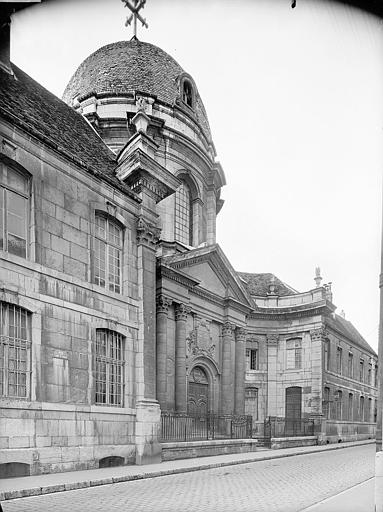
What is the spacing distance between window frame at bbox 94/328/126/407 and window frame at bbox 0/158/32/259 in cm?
338

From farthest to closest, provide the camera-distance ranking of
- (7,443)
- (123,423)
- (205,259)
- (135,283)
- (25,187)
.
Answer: (205,259)
(135,283)
(123,423)
(25,187)
(7,443)

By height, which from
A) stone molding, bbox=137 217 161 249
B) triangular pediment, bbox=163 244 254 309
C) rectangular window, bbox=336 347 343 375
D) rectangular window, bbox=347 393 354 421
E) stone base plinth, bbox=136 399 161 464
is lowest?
rectangular window, bbox=347 393 354 421

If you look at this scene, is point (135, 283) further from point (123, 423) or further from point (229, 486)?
point (229, 486)

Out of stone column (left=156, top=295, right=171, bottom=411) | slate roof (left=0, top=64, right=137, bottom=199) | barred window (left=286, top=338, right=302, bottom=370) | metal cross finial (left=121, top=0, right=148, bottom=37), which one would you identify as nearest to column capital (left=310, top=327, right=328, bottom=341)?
barred window (left=286, top=338, right=302, bottom=370)

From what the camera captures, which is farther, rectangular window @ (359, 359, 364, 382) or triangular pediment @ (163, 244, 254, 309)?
rectangular window @ (359, 359, 364, 382)

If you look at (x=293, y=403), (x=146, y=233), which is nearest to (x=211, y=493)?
(x=146, y=233)

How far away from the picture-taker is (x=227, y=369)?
23875mm

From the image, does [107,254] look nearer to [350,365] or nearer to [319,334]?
[319,334]

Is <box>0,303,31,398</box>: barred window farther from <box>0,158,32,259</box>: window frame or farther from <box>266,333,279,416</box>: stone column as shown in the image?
<box>266,333,279,416</box>: stone column

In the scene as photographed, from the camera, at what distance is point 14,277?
1089 cm

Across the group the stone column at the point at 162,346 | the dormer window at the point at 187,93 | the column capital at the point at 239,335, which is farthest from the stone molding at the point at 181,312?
the dormer window at the point at 187,93

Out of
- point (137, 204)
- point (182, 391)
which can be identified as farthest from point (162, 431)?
point (137, 204)

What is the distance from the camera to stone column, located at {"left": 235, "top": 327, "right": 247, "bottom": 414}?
2417cm

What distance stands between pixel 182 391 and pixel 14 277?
11301mm
